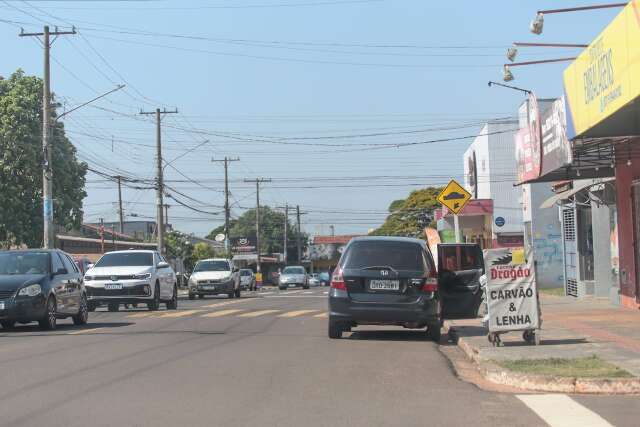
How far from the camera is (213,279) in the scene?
36.5 m

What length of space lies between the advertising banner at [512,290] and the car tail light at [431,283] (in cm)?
164

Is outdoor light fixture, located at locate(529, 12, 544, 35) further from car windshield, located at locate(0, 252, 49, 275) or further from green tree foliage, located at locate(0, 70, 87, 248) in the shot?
green tree foliage, located at locate(0, 70, 87, 248)

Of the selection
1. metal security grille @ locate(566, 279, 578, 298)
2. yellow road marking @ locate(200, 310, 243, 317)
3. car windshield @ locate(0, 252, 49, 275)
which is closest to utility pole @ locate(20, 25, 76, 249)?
yellow road marking @ locate(200, 310, 243, 317)

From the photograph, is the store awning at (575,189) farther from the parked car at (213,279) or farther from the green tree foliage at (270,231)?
the green tree foliage at (270,231)

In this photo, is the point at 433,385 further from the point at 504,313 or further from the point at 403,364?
the point at 504,313

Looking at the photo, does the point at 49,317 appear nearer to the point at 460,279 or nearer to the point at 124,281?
the point at 124,281

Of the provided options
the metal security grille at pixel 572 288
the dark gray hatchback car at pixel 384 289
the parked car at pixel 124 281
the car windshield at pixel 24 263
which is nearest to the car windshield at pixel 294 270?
the metal security grille at pixel 572 288

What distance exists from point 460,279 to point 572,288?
Answer: 12678 mm

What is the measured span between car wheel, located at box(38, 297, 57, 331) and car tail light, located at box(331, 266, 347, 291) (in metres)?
5.92

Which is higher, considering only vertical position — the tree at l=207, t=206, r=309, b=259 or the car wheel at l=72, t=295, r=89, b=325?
the tree at l=207, t=206, r=309, b=259

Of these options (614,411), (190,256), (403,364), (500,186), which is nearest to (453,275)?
(403,364)

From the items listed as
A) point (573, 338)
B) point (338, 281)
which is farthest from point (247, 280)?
point (573, 338)

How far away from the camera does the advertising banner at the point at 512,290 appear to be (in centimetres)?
1305

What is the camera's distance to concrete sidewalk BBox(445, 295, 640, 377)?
38.3 feet
